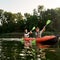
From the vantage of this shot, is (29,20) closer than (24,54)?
No

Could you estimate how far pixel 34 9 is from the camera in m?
86.5

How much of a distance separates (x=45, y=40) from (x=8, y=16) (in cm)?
6939

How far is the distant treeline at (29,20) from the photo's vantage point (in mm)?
74250

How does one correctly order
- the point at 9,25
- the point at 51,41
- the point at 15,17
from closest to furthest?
the point at 51,41 < the point at 9,25 < the point at 15,17

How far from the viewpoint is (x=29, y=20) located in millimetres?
77125

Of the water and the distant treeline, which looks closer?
the water

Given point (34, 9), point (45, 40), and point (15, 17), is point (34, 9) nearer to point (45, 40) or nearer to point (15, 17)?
point (15, 17)

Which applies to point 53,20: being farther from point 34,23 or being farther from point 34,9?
point 34,9

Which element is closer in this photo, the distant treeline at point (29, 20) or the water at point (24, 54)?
the water at point (24, 54)

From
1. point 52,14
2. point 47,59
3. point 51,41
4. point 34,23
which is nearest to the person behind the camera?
point 47,59

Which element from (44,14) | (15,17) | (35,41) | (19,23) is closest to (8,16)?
(15,17)

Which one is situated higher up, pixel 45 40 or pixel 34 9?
pixel 34 9

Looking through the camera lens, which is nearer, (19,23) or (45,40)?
(45,40)

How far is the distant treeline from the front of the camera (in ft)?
244
